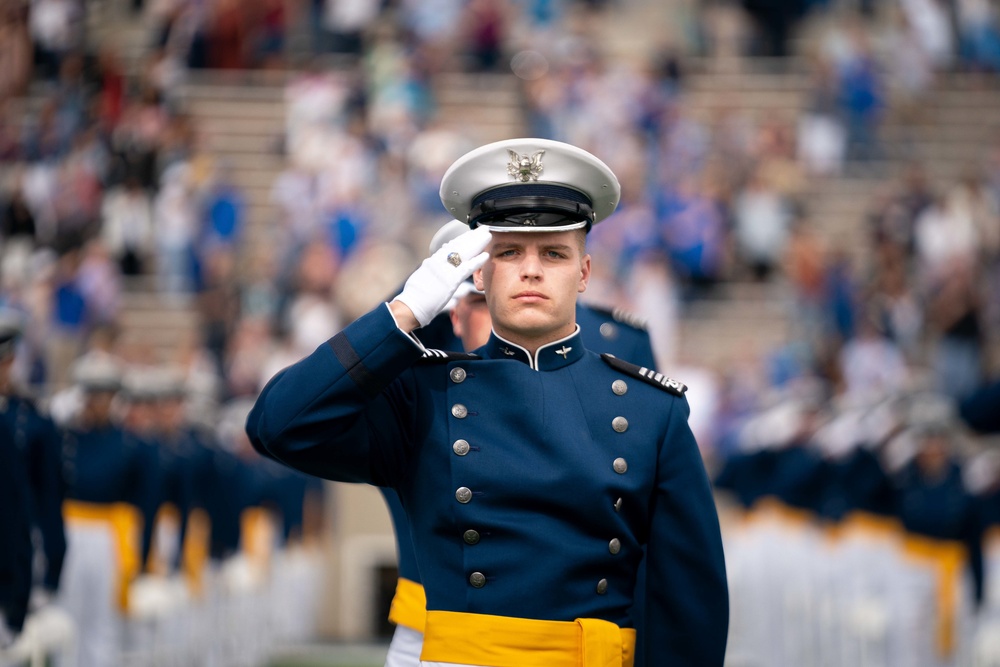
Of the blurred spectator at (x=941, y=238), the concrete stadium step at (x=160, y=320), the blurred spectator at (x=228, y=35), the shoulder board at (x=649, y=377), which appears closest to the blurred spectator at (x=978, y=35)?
the blurred spectator at (x=941, y=238)

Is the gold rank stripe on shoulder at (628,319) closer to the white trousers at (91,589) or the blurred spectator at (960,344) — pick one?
the white trousers at (91,589)

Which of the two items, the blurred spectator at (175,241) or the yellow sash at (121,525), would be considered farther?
the blurred spectator at (175,241)

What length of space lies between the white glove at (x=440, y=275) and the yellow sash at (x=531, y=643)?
67 cm

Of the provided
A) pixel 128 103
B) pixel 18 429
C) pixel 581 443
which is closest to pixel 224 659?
pixel 18 429

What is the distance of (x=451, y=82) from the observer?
22.2 meters

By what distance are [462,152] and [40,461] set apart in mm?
12735

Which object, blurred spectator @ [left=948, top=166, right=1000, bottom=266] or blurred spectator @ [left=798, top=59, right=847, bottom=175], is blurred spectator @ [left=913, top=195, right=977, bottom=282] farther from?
blurred spectator @ [left=798, top=59, right=847, bottom=175]

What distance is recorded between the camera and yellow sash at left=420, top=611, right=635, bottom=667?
11.5ft

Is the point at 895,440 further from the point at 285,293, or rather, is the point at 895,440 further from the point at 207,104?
the point at 207,104

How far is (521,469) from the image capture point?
3578 mm

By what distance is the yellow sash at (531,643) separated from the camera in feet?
11.5

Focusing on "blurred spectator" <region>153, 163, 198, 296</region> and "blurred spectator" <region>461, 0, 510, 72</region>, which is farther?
"blurred spectator" <region>461, 0, 510, 72</region>

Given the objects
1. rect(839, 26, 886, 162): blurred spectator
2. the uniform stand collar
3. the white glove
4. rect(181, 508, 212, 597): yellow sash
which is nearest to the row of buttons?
the uniform stand collar

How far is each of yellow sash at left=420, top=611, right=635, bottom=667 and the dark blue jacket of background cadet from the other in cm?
3
